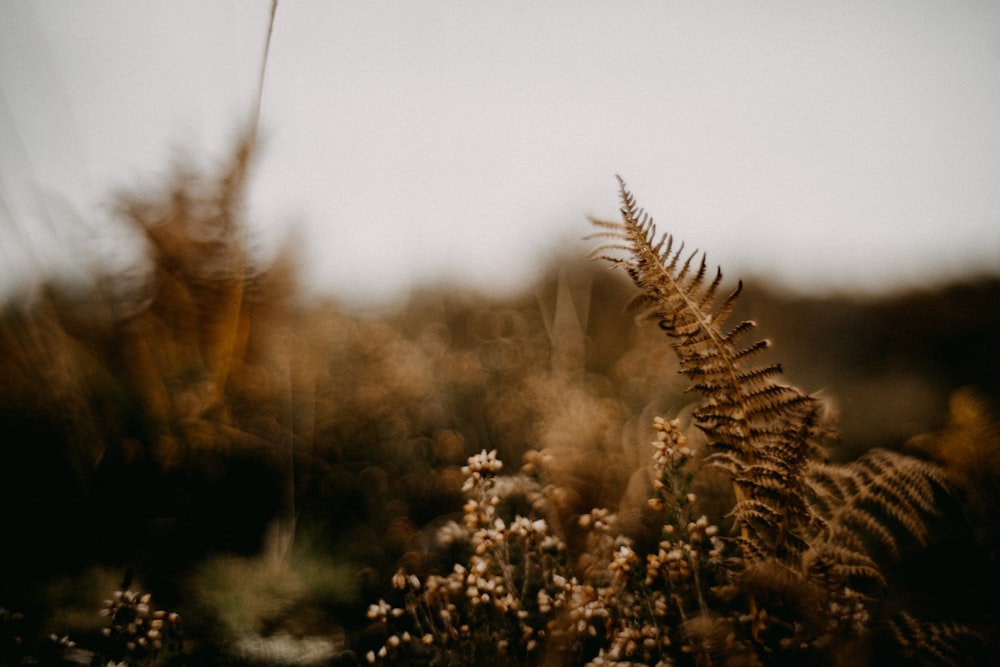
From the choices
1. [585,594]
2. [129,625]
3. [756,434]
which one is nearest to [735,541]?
[756,434]

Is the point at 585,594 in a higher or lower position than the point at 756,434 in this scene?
lower

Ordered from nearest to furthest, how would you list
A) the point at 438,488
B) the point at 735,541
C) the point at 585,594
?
the point at 735,541 < the point at 585,594 < the point at 438,488

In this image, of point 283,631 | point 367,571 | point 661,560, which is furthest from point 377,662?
point 661,560

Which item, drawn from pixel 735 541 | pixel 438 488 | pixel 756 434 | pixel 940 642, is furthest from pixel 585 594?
pixel 438 488

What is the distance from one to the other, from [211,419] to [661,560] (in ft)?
7.91

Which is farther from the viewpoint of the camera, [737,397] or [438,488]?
[438,488]

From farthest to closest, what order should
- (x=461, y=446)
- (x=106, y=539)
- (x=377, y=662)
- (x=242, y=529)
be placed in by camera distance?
(x=461, y=446) → (x=242, y=529) → (x=106, y=539) → (x=377, y=662)

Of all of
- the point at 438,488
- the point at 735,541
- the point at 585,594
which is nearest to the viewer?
the point at 735,541

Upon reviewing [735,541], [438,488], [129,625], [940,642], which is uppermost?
[438,488]

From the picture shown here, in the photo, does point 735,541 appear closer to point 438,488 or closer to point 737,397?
point 737,397

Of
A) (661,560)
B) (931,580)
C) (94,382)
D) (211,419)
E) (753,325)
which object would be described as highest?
(94,382)

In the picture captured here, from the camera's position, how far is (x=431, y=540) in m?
2.18

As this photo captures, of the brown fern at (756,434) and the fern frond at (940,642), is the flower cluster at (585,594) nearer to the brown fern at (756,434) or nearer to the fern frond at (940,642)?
the brown fern at (756,434)

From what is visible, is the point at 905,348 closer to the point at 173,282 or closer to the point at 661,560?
the point at 661,560
